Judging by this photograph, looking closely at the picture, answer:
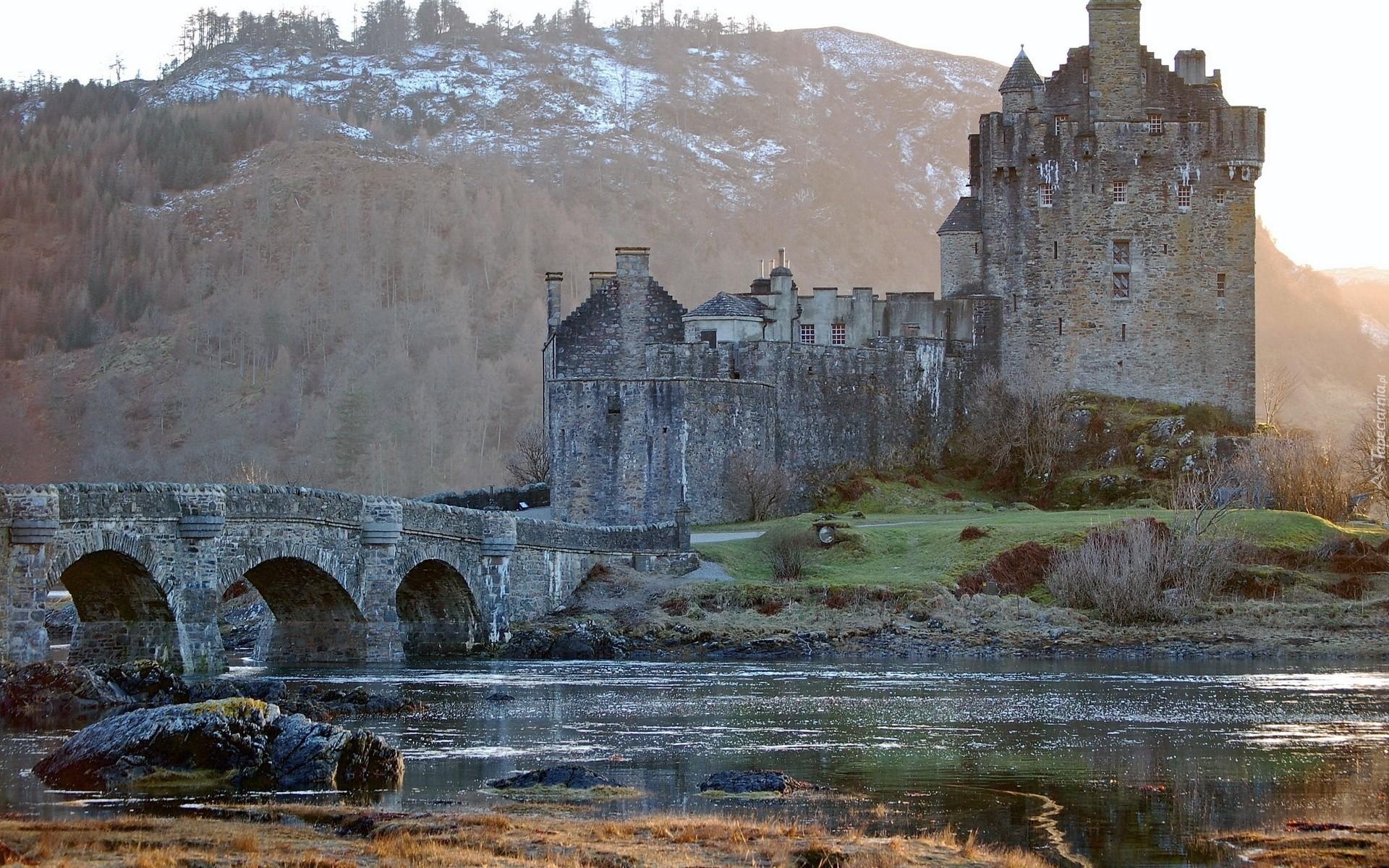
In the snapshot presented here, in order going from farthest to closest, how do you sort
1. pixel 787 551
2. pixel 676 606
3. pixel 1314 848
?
1. pixel 787 551
2. pixel 676 606
3. pixel 1314 848

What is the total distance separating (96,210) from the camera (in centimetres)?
18850

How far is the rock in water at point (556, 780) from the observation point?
994 inches

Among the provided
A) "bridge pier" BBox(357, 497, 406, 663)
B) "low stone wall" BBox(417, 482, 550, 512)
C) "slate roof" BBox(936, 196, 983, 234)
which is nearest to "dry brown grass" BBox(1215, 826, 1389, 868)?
"bridge pier" BBox(357, 497, 406, 663)

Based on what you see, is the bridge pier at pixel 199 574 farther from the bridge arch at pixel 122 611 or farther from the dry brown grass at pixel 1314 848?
the dry brown grass at pixel 1314 848

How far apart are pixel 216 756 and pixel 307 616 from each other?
63.3 ft

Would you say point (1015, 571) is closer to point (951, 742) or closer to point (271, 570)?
point (271, 570)

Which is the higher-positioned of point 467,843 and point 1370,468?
point 1370,468

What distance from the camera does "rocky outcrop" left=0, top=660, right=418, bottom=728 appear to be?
31.5 meters

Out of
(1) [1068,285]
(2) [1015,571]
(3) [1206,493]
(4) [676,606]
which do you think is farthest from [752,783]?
(1) [1068,285]

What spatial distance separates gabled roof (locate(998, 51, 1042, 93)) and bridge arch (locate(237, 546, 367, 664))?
41.4m

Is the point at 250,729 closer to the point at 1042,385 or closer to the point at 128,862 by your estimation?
the point at 128,862

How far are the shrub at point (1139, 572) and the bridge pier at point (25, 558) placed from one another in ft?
94.2

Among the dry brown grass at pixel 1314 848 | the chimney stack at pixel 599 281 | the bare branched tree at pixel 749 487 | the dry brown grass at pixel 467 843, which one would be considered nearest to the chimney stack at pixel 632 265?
the chimney stack at pixel 599 281

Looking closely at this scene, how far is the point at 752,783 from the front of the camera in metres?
25.5
